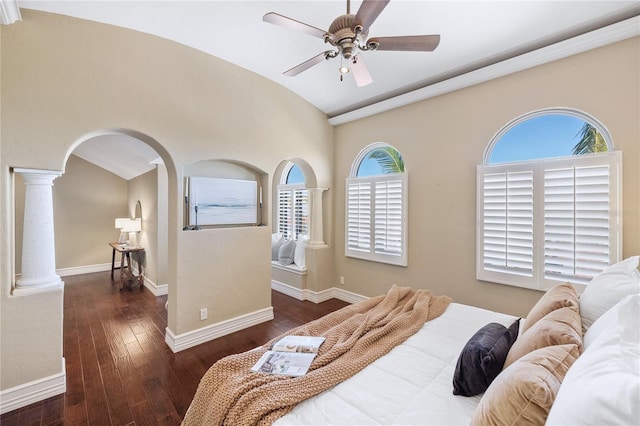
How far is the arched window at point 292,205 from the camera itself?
217 inches

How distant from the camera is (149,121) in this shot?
8.83 ft

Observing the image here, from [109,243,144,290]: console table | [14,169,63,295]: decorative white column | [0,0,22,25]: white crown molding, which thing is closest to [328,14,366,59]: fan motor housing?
[0,0,22,25]: white crown molding

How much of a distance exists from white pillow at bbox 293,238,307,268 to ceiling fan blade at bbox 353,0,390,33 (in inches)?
134

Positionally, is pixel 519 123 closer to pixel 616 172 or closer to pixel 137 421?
pixel 616 172

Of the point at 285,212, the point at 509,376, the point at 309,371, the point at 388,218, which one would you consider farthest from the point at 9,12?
the point at 285,212

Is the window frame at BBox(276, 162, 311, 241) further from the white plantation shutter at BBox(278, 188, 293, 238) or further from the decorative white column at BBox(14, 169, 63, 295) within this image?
the decorative white column at BBox(14, 169, 63, 295)

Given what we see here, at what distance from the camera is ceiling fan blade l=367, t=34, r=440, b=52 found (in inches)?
69.7

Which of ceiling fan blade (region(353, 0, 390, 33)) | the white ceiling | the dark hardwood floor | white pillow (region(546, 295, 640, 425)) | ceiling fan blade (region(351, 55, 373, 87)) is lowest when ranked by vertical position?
the dark hardwood floor

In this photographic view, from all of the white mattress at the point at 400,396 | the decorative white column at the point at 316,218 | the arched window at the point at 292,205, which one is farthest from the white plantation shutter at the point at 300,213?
the white mattress at the point at 400,396

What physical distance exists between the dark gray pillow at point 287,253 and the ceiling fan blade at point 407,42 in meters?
3.63

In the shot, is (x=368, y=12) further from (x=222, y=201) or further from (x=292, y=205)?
(x=292, y=205)

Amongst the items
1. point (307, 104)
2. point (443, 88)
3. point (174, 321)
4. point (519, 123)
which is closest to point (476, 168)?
point (519, 123)

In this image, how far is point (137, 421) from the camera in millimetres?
1926

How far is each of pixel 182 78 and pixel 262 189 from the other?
1.53m
